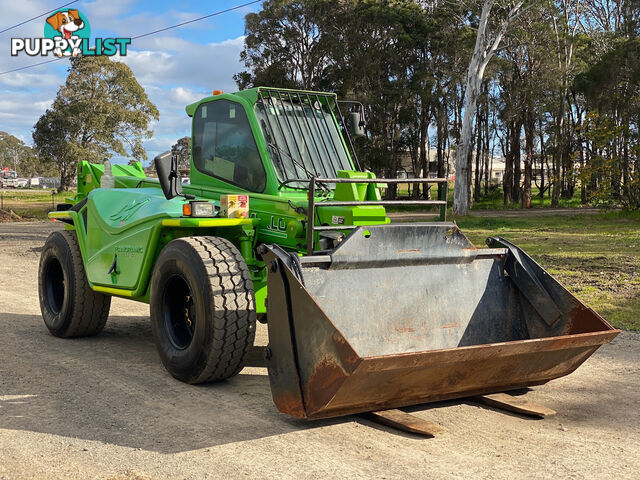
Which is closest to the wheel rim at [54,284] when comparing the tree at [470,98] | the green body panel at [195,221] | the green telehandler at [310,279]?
the green telehandler at [310,279]

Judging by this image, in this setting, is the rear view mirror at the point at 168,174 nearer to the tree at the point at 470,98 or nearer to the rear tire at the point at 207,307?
the rear tire at the point at 207,307

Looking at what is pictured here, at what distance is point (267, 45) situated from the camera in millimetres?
43719

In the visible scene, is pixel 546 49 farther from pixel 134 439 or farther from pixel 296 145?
pixel 134 439

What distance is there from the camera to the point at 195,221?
238 inches

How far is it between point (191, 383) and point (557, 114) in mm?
44874

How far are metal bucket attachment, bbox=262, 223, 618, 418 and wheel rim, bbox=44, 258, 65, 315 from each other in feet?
13.3

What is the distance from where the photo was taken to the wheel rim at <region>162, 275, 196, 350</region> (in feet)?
20.2

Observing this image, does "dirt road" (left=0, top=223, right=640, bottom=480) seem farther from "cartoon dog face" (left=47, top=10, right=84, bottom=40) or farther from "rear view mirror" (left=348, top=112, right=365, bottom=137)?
"cartoon dog face" (left=47, top=10, right=84, bottom=40)

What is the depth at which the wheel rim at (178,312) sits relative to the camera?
20.2 feet

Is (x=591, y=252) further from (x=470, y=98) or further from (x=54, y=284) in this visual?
(x=470, y=98)

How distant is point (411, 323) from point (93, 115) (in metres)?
61.8

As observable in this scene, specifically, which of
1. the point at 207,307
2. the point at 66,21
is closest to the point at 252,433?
the point at 207,307

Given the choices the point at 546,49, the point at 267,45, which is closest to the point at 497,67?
the point at 546,49

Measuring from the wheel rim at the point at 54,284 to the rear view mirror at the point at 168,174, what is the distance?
2.63 metres
